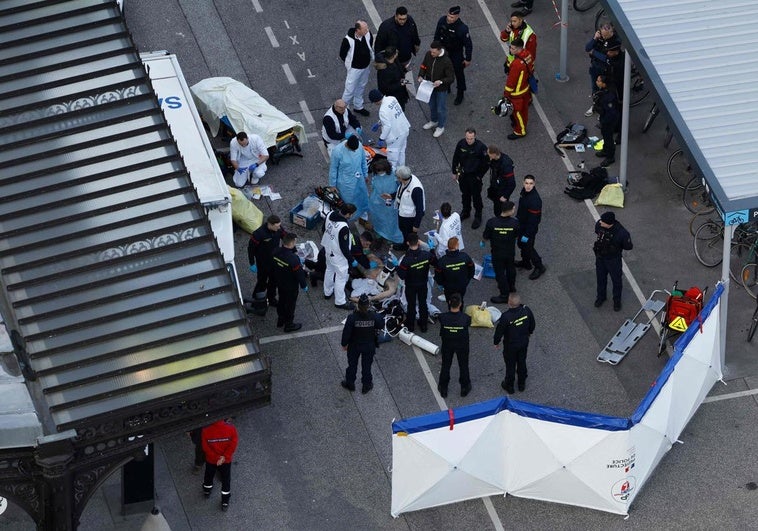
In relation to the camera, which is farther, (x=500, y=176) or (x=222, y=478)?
(x=500, y=176)

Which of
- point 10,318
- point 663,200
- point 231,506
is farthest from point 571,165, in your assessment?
point 10,318

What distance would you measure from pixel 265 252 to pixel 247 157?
9.38 feet

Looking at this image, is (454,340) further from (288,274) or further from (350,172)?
(350,172)

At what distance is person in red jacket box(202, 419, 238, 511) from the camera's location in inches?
755

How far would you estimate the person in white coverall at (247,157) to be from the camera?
24.0 m

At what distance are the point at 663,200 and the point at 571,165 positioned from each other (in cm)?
160

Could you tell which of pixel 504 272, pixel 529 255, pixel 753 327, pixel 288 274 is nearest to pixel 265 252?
pixel 288 274

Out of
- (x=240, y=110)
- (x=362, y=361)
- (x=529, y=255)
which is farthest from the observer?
(x=240, y=110)

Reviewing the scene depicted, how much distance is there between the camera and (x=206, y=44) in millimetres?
26953

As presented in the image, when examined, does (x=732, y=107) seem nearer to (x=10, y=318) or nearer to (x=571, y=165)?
(x=571, y=165)

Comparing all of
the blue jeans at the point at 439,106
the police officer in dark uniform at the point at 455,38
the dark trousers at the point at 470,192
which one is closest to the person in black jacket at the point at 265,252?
the dark trousers at the point at 470,192

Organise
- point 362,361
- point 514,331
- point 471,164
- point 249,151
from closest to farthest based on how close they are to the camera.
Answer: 1. point 514,331
2. point 362,361
3. point 471,164
4. point 249,151

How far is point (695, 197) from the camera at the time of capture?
24.2 m

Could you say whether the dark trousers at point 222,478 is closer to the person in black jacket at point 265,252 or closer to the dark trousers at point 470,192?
the person in black jacket at point 265,252
